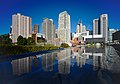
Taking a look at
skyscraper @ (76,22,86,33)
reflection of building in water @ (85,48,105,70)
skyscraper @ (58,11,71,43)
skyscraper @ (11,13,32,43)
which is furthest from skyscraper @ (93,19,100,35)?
skyscraper @ (11,13,32,43)

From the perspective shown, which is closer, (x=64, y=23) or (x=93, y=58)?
(x=64, y=23)

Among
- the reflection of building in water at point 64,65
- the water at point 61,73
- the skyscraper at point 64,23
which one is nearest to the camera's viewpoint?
the water at point 61,73

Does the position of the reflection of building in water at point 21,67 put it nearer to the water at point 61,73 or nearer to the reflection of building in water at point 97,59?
the water at point 61,73

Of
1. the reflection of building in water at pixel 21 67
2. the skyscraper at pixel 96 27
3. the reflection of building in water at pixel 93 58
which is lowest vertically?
the reflection of building in water at pixel 21 67

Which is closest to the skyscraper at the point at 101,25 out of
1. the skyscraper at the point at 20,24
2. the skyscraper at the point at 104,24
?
the skyscraper at the point at 104,24

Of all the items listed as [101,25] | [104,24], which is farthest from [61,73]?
[101,25]

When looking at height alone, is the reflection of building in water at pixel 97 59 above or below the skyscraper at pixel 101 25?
below

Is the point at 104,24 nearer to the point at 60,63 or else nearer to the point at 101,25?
the point at 101,25

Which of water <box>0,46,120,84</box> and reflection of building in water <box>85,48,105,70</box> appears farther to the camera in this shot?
reflection of building in water <box>85,48,105,70</box>

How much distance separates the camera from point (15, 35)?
33.9ft

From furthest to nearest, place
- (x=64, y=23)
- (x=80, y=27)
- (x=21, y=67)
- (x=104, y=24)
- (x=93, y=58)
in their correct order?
(x=93, y=58) < (x=80, y=27) < (x=64, y=23) < (x=104, y=24) < (x=21, y=67)

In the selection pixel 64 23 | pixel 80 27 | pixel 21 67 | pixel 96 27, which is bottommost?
pixel 21 67

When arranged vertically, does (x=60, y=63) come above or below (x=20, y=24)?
below

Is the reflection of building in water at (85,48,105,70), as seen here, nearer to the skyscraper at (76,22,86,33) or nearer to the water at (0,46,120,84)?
the water at (0,46,120,84)
